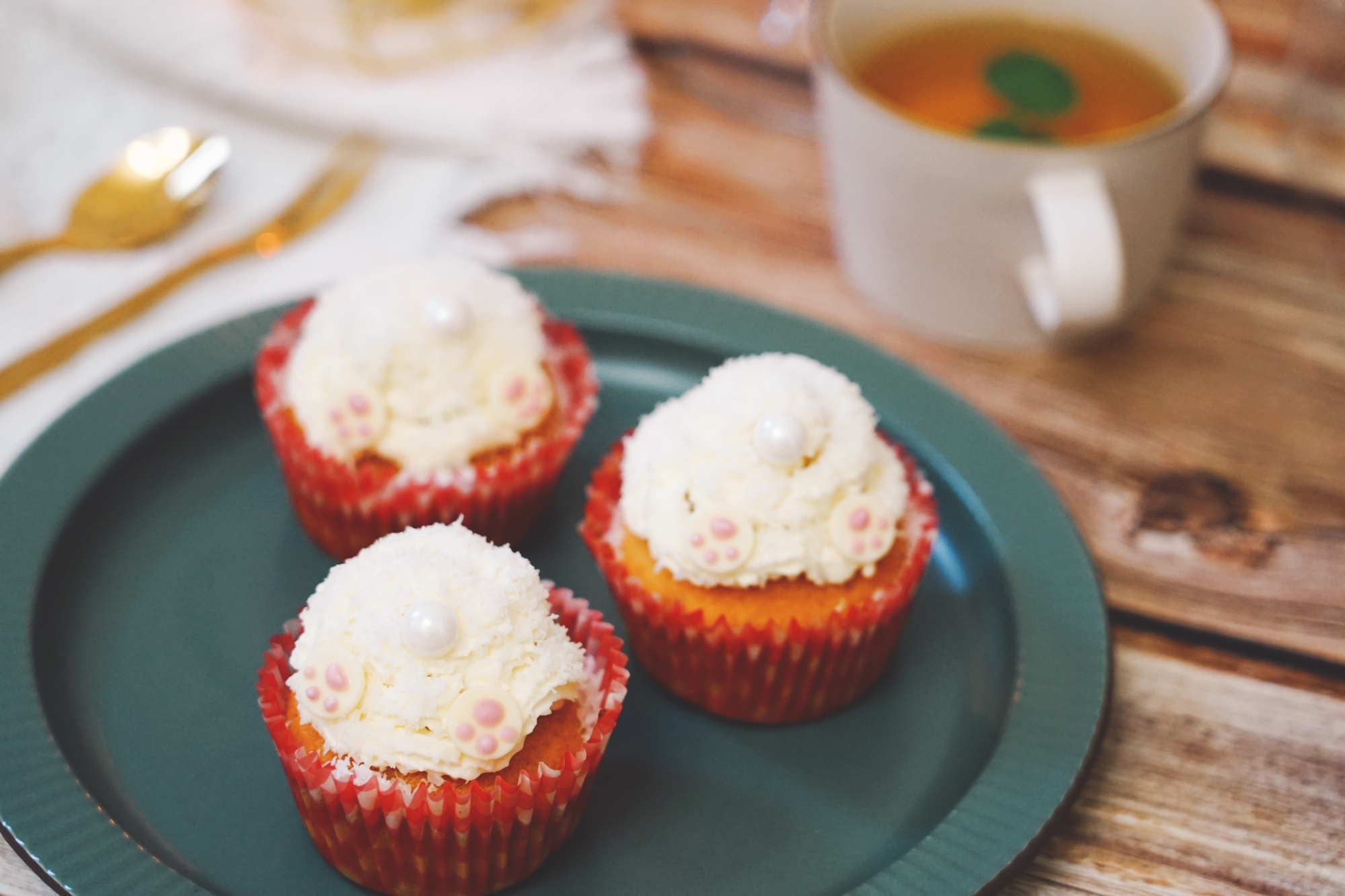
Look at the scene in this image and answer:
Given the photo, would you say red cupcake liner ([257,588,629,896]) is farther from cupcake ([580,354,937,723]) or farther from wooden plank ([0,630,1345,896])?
wooden plank ([0,630,1345,896])

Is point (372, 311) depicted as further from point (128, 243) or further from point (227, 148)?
point (227, 148)

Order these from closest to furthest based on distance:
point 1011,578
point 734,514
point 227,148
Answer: point 734,514, point 1011,578, point 227,148

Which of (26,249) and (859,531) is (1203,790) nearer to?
(859,531)

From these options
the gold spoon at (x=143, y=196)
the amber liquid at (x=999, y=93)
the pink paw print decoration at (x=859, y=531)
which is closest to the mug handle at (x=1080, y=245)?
the amber liquid at (x=999, y=93)

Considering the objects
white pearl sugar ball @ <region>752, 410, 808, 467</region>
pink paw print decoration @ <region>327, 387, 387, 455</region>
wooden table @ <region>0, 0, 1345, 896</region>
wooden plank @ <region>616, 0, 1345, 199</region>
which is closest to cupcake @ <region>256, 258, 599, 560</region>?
pink paw print decoration @ <region>327, 387, 387, 455</region>

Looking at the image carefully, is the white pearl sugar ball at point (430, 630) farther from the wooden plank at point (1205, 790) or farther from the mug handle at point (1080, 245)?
the mug handle at point (1080, 245)

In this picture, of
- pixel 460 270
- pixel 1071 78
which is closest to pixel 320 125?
pixel 460 270

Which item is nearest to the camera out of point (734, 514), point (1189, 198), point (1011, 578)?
point (734, 514)
